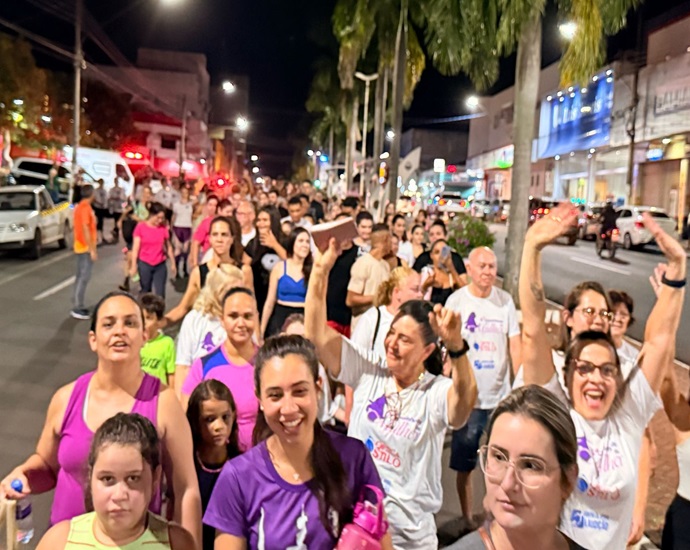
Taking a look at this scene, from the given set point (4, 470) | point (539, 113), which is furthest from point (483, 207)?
point (4, 470)

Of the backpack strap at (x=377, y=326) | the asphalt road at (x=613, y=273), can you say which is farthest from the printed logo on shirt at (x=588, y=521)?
the asphalt road at (x=613, y=273)

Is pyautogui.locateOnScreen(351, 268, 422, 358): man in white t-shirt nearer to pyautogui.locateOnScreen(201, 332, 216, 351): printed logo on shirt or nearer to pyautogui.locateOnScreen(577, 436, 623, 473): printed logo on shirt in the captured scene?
pyautogui.locateOnScreen(201, 332, 216, 351): printed logo on shirt

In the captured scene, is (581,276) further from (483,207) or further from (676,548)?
(483,207)

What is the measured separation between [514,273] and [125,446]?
39.0 feet

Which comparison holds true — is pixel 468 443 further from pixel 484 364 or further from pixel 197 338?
pixel 197 338

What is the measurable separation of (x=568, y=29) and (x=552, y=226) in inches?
456

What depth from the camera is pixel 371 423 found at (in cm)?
368

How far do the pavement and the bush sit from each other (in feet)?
8.42

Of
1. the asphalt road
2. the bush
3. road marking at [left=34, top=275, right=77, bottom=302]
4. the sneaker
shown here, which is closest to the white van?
the asphalt road

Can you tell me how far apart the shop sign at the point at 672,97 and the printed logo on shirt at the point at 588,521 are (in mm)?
31593

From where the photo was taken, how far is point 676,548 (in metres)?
3.49

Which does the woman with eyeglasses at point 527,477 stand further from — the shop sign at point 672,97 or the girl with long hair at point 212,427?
the shop sign at point 672,97

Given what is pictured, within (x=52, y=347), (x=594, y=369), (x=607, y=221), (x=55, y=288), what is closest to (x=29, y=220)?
(x=55, y=288)

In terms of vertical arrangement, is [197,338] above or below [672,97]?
below
